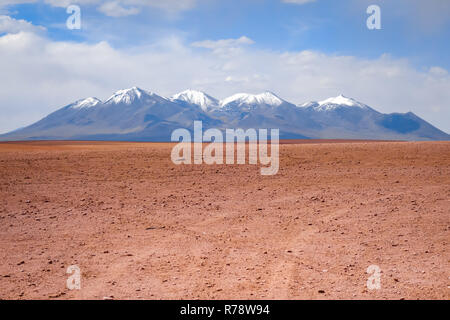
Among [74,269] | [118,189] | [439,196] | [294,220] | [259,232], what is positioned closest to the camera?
[74,269]

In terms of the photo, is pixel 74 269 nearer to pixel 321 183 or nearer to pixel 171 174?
pixel 171 174

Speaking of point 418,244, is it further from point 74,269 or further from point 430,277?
point 74,269

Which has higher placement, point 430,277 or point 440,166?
point 440,166

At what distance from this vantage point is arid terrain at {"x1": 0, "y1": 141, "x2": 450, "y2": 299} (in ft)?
18.9

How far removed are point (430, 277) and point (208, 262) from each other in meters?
3.74

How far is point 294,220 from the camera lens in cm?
953

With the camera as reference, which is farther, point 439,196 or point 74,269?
point 439,196

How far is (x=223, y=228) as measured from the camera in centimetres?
898

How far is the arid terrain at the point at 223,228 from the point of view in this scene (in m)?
5.75

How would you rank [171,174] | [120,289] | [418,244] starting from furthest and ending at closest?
[171,174] < [418,244] < [120,289]
